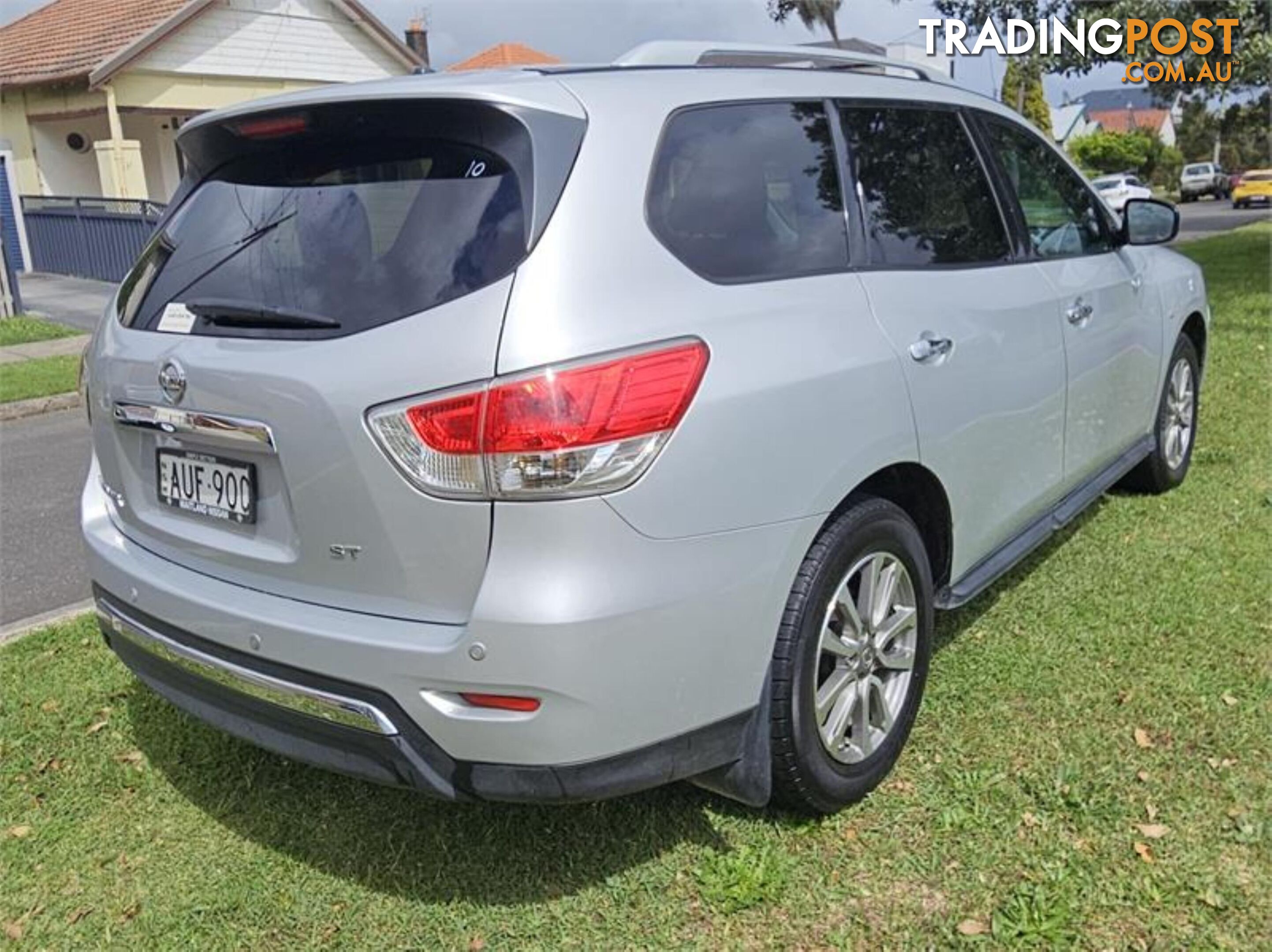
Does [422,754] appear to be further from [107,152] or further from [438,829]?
[107,152]

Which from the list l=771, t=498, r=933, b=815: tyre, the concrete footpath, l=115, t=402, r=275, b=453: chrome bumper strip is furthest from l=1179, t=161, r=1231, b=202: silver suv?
l=115, t=402, r=275, b=453: chrome bumper strip

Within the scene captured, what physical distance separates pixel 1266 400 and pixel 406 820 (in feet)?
20.6

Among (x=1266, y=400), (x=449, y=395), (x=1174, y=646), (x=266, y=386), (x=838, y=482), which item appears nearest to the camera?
(x=449, y=395)

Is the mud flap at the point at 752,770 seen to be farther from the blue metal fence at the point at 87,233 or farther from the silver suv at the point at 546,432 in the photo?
the blue metal fence at the point at 87,233

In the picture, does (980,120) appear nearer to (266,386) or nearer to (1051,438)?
(1051,438)

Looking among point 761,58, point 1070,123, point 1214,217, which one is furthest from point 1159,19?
point 1070,123

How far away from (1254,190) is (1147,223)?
44.6 m

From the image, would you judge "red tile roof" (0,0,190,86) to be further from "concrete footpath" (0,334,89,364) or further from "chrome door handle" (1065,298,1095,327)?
→ "chrome door handle" (1065,298,1095,327)

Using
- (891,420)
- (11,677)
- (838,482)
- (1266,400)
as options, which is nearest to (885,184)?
(891,420)

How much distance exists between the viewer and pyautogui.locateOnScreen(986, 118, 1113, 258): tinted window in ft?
13.2

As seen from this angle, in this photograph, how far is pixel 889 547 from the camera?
9.84 ft

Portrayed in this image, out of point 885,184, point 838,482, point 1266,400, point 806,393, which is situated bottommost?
point 1266,400

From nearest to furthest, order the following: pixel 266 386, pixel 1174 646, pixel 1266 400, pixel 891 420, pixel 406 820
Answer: pixel 266 386, pixel 891 420, pixel 406 820, pixel 1174 646, pixel 1266 400

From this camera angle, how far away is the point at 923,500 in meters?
3.29
